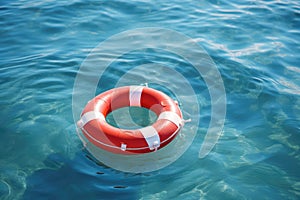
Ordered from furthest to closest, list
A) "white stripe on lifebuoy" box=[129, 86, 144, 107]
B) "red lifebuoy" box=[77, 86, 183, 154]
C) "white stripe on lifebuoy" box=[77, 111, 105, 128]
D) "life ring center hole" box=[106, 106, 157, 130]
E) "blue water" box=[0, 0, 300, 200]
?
"life ring center hole" box=[106, 106, 157, 130]
"white stripe on lifebuoy" box=[129, 86, 144, 107]
"white stripe on lifebuoy" box=[77, 111, 105, 128]
"red lifebuoy" box=[77, 86, 183, 154]
"blue water" box=[0, 0, 300, 200]

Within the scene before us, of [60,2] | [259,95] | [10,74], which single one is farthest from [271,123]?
[60,2]

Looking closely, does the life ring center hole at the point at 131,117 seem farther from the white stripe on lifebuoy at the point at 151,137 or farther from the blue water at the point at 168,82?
the white stripe on lifebuoy at the point at 151,137

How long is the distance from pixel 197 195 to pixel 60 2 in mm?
6840

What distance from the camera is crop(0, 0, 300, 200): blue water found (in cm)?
437

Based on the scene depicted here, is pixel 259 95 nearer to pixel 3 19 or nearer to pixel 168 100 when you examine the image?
pixel 168 100

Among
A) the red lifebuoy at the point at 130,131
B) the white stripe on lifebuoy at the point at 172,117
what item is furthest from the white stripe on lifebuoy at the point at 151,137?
the white stripe on lifebuoy at the point at 172,117

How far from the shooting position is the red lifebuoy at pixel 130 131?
176 inches

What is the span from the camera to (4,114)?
5.36m

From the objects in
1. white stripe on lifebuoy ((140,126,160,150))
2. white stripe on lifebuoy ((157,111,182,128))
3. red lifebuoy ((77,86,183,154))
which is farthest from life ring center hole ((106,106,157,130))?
white stripe on lifebuoy ((140,126,160,150))

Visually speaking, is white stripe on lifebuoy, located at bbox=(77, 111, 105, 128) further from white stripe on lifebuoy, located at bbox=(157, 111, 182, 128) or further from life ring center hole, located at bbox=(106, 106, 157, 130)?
white stripe on lifebuoy, located at bbox=(157, 111, 182, 128)

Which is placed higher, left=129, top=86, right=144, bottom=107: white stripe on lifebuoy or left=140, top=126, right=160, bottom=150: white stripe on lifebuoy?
left=129, top=86, right=144, bottom=107: white stripe on lifebuoy

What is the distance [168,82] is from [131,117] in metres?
1.21

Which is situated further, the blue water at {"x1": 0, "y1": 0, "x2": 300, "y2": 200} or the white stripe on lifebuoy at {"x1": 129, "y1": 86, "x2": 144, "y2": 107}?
the white stripe on lifebuoy at {"x1": 129, "y1": 86, "x2": 144, "y2": 107}

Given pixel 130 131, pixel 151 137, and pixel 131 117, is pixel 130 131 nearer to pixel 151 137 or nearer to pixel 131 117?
pixel 151 137
